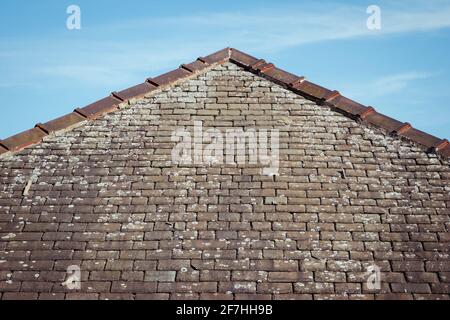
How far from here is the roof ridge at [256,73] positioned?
268 inches

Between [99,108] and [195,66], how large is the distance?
1.83 metres

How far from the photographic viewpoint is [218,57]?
325 inches

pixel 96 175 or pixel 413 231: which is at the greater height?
pixel 96 175

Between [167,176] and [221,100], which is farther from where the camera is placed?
[221,100]

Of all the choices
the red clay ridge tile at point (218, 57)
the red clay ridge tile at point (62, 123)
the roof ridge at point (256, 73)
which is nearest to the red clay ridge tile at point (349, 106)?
the roof ridge at point (256, 73)

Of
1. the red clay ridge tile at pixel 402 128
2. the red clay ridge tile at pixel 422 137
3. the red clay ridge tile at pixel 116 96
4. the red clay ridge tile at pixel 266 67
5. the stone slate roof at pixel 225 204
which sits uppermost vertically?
the red clay ridge tile at pixel 266 67

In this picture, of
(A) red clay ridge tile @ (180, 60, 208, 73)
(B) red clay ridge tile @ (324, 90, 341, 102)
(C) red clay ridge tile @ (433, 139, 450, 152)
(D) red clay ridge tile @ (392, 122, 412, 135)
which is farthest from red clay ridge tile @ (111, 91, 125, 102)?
(C) red clay ridge tile @ (433, 139, 450, 152)

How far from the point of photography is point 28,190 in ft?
20.2

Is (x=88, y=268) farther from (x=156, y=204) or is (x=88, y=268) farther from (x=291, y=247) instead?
(x=291, y=247)

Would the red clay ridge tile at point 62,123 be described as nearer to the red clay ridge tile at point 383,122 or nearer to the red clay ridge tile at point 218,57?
the red clay ridge tile at point 218,57

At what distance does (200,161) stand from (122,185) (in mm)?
1121

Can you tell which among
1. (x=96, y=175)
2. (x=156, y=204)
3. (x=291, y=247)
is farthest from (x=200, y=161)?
(x=291, y=247)

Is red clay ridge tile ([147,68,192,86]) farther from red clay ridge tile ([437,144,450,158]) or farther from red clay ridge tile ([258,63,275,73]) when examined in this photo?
red clay ridge tile ([437,144,450,158])

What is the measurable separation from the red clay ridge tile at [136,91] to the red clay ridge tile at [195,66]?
2.29 feet
